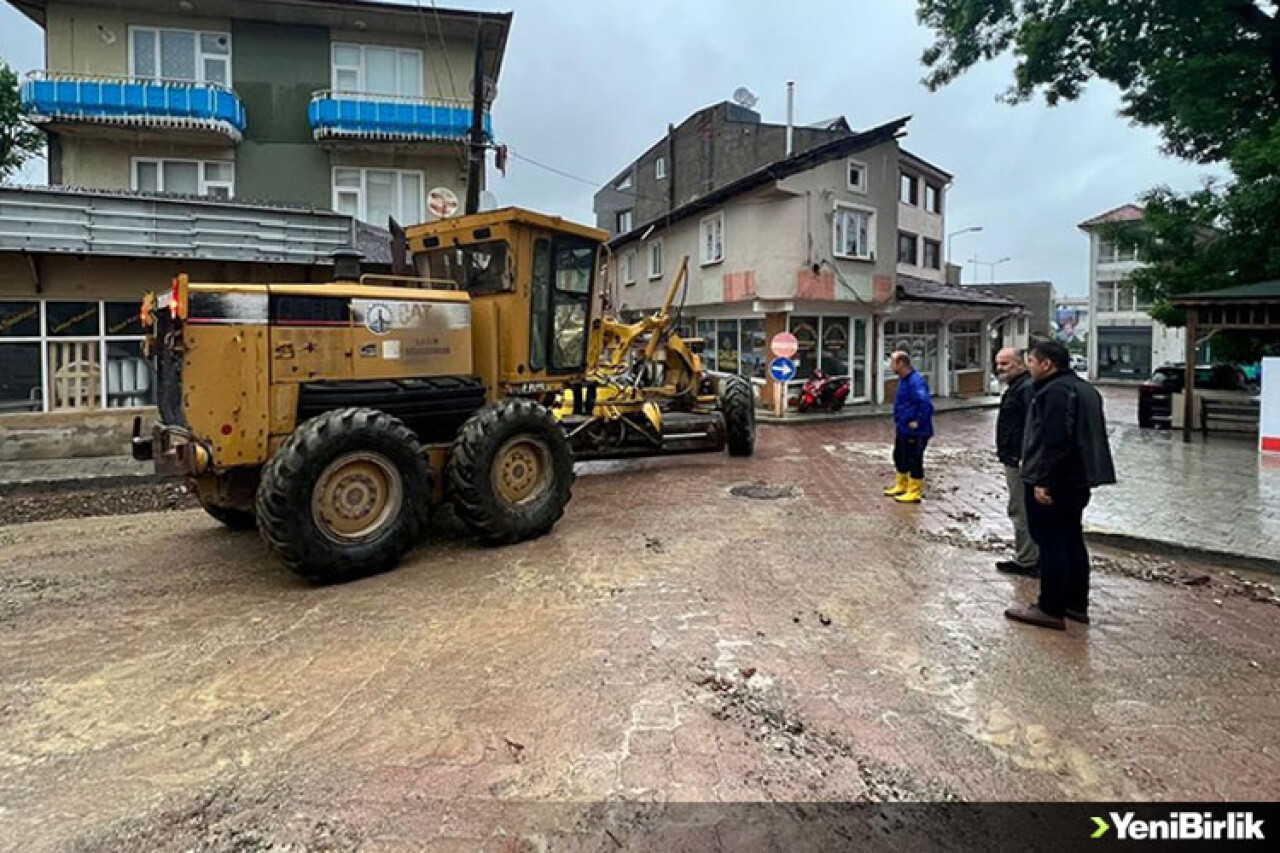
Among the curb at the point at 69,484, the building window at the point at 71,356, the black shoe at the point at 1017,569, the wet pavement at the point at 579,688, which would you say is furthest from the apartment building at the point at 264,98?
the black shoe at the point at 1017,569

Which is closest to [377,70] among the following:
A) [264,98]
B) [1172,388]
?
[264,98]

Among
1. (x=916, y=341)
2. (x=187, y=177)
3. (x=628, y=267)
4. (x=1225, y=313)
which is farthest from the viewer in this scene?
(x=628, y=267)

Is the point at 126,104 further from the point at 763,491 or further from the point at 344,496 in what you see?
the point at 763,491

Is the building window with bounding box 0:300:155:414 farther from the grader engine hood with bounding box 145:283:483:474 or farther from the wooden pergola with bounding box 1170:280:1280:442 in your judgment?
the wooden pergola with bounding box 1170:280:1280:442

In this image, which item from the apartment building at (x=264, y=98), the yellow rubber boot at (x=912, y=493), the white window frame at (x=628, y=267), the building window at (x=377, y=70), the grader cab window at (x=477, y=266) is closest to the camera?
the grader cab window at (x=477, y=266)

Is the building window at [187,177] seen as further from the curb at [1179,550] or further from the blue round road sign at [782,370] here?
the curb at [1179,550]

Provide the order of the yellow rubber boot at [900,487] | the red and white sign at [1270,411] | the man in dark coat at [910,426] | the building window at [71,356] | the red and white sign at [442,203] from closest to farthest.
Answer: the man in dark coat at [910,426], the yellow rubber boot at [900,487], the red and white sign at [1270,411], the building window at [71,356], the red and white sign at [442,203]

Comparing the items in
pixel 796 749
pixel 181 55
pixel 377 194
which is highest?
pixel 181 55

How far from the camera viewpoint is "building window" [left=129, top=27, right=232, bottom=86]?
15133mm

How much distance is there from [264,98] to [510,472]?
1455cm

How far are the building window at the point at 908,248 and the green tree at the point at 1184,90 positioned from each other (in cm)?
1055

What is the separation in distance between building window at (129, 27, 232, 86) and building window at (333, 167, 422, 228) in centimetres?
319

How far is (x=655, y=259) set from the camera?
78.0 ft

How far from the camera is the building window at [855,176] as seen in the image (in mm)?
18594
